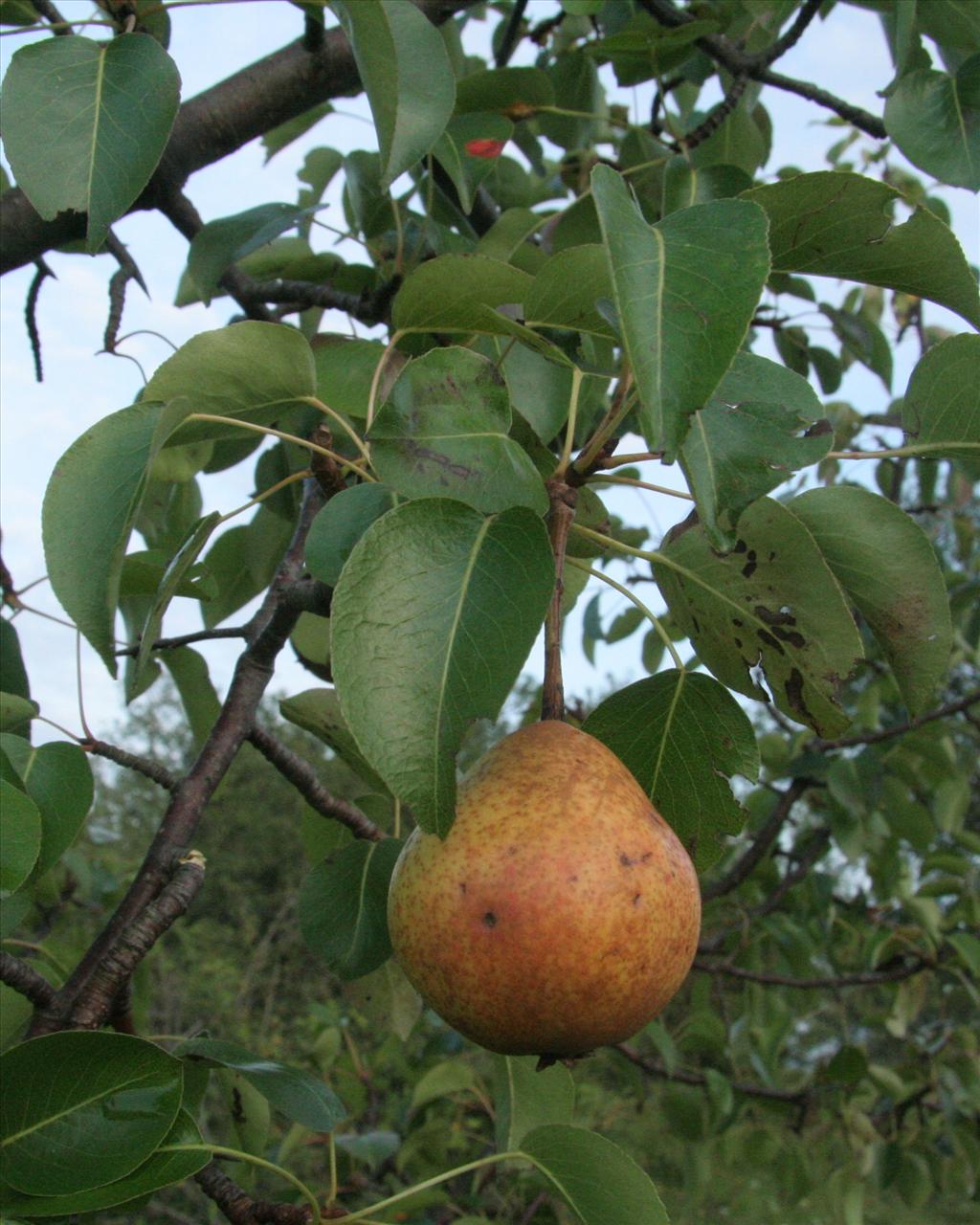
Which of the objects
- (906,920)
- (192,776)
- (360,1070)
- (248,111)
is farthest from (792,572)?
(906,920)

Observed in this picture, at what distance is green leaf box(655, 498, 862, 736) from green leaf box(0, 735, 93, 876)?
54cm

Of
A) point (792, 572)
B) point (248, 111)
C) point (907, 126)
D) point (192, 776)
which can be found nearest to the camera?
point (792, 572)

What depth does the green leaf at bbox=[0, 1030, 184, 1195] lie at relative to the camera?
0.71 m

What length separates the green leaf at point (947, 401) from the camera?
806mm

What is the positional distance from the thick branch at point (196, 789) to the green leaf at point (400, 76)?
39 cm

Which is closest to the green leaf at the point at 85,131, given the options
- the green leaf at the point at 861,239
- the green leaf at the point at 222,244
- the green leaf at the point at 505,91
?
the green leaf at the point at 222,244

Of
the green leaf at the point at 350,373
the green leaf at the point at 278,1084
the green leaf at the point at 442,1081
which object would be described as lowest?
the green leaf at the point at 442,1081

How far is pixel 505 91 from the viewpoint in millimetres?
1493

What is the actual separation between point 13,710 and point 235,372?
0.44 m

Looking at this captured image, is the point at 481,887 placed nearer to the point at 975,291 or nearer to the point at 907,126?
the point at 975,291

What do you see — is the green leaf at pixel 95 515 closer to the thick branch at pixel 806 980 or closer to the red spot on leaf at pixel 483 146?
the red spot on leaf at pixel 483 146

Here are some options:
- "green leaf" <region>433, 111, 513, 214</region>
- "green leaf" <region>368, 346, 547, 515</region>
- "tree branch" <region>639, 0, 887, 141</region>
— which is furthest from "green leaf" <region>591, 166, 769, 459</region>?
"tree branch" <region>639, 0, 887, 141</region>

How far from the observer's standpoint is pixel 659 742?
82 cm

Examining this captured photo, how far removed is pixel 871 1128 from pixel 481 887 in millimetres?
2580
